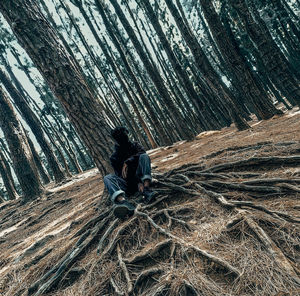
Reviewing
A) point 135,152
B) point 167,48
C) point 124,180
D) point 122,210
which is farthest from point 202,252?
point 167,48

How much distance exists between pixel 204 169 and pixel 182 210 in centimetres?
95

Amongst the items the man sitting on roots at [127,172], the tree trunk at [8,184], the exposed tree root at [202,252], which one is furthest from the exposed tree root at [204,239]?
the tree trunk at [8,184]

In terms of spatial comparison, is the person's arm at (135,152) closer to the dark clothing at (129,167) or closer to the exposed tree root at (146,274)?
the dark clothing at (129,167)

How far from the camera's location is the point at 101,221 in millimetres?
2473

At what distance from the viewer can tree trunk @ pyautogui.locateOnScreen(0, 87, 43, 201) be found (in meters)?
6.58

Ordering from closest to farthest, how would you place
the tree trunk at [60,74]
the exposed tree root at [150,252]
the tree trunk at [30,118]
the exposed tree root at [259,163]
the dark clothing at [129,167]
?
the exposed tree root at [150,252] → the exposed tree root at [259,163] → the dark clothing at [129,167] → the tree trunk at [60,74] → the tree trunk at [30,118]

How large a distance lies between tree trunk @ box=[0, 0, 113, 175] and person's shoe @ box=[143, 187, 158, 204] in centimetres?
97

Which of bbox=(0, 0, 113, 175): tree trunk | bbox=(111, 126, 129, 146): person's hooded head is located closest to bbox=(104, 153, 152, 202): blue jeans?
bbox=(111, 126, 129, 146): person's hooded head

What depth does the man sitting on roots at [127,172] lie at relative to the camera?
8.29 feet

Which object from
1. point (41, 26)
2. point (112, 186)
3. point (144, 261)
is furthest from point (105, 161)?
point (41, 26)

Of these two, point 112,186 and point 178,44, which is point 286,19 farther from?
point 112,186

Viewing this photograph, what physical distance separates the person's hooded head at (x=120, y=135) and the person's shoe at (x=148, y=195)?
2.76 feet

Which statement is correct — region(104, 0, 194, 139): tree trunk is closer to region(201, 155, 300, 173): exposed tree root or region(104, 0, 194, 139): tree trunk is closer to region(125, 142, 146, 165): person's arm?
region(125, 142, 146, 165): person's arm

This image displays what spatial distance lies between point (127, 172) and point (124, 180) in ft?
0.40
